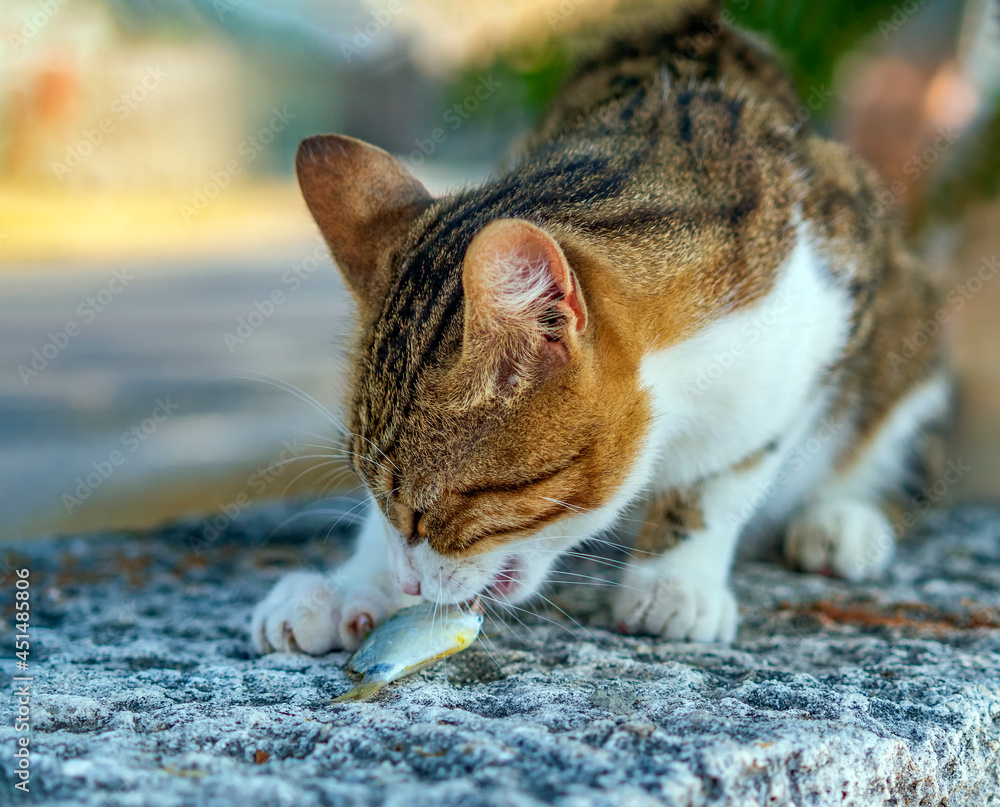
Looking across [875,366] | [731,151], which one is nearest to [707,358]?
[731,151]

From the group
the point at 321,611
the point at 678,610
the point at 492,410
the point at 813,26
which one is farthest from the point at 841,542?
the point at 813,26

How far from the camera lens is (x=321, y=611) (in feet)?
5.04

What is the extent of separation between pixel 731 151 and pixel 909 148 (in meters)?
1.61

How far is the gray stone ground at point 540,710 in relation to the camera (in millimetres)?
972

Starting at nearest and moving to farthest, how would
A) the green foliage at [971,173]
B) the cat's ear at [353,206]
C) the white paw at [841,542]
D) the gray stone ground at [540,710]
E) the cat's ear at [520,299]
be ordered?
1. the gray stone ground at [540,710]
2. the cat's ear at [520,299]
3. the cat's ear at [353,206]
4. the white paw at [841,542]
5. the green foliage at [971,173]

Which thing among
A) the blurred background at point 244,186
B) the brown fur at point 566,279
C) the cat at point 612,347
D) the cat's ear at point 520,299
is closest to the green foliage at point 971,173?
the blurred background at point 244,186

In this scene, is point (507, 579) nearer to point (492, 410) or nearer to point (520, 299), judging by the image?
point (492, 410)

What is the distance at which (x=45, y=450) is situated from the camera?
4.06 m

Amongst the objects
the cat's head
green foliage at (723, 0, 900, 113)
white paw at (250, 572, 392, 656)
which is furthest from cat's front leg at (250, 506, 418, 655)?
green foliage at (723, 0, 900, 113)

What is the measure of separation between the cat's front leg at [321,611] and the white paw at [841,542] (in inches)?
42.6

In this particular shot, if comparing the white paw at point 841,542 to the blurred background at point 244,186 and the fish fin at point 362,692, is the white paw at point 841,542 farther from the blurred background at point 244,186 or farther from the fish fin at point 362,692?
the fish fin at point 362,692

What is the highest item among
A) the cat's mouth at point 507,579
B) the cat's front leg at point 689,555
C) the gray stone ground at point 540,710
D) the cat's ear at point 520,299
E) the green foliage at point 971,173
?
the green foliage at point 971,173

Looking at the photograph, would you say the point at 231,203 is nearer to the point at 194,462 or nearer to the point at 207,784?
the point at 194,462

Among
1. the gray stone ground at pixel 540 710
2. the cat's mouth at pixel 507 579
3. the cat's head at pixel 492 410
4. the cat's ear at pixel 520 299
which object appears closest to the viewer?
the gray stone ground at pixel 540 710
